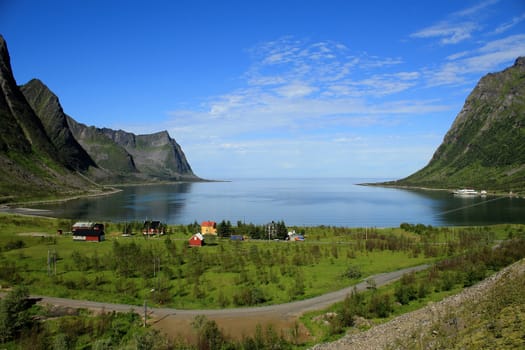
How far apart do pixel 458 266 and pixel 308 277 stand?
537 inches

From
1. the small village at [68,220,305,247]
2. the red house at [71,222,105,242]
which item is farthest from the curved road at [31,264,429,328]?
the red house at [71,222,105,242]

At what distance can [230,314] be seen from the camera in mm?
28016

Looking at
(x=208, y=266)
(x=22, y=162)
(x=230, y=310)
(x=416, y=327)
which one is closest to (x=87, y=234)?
(x=208, y=266)

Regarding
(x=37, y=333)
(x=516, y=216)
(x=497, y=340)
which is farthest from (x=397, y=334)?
(x=516, y=216)

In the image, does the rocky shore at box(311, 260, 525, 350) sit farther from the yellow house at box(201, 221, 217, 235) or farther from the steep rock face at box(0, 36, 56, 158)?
the steep rock face at box(0, 36, 56, 158)

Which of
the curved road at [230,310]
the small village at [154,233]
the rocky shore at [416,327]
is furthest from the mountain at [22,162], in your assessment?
the rocky shore at [416,327]

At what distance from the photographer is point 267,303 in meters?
30.3

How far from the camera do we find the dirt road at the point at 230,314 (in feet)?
83.8

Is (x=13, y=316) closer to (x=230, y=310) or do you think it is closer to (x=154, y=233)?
(x=230, y=310)

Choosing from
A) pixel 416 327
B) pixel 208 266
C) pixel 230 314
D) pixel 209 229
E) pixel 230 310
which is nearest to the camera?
pixel 416 327

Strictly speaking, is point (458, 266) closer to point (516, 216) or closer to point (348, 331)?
point (348, 331)

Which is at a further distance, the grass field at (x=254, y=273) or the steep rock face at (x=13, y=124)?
the steep rock face at (x=13, y=124)

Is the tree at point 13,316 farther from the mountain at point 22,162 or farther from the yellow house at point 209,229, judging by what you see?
the mountain at point 22,162

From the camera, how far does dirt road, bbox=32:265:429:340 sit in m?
25.5
